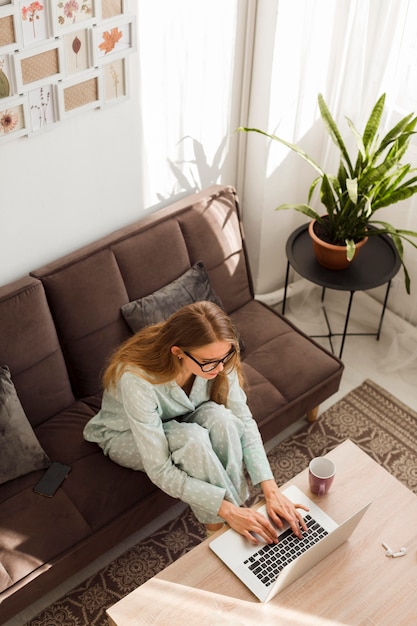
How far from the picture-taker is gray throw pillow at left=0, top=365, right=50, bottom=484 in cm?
234

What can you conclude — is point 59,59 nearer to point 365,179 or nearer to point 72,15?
point 72,15

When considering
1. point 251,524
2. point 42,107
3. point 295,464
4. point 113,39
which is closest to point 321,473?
point 251,524

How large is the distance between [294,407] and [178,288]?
0.62m

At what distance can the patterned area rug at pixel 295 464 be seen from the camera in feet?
7.95

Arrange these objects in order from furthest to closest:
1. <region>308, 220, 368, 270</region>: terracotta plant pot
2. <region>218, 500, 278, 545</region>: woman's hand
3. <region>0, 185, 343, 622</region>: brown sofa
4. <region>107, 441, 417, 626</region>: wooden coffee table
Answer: <region>308, 220, 368, 270</region>: terracotta plant pot
<region>0, 185, 343, 622</region>: brown sofa
<region>218, 500, 278, 545</region>: woman's hand
<region>107, 441, 417, 626</region>: wooden coffee table

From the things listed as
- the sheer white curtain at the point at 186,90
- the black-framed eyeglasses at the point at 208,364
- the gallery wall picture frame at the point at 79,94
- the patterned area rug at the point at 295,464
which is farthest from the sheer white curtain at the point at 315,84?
the black-framed eyeglasses at the point at 208,364

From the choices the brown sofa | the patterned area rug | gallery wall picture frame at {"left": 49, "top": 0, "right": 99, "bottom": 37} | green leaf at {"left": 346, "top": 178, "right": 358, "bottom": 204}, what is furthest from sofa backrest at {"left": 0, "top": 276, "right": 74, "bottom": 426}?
green leaf at {"left": 346, "top": 178, "right": 358, "bottom": 204}

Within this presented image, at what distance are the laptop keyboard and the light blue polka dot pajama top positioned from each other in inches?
8.5

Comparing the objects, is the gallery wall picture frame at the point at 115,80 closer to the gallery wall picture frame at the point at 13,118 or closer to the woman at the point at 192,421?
the gallery wall picture frame at the point at 13,118

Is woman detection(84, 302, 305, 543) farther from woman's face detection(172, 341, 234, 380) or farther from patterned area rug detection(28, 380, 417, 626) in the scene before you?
patterned area rug detection(28, 380, 417, 626)

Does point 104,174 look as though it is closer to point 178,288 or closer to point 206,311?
point 178,288

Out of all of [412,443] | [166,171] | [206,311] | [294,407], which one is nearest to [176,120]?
[166,171]

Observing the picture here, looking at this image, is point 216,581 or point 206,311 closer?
point 216,581

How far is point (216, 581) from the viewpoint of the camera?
6.47 feet
